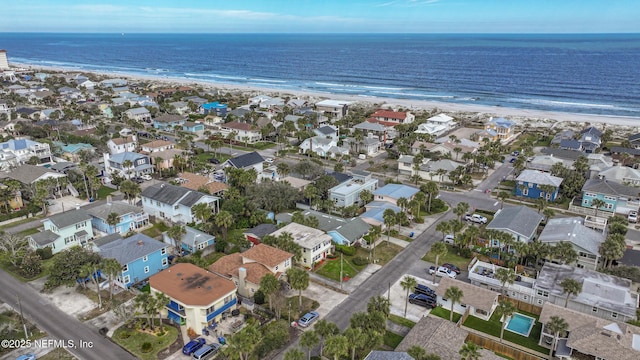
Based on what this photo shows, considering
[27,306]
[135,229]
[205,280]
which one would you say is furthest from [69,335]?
[135,229]

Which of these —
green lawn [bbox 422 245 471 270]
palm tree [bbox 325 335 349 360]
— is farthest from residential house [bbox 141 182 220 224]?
palm tree [bbox 325 335 349 360]

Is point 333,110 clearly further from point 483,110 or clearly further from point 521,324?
point 521,324

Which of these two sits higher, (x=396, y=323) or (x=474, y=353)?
(x=474, y=353)

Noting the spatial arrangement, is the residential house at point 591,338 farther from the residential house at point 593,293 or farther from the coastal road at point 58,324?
the coastal road at point 58,324

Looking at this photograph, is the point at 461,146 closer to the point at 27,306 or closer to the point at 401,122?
the point at 401,122

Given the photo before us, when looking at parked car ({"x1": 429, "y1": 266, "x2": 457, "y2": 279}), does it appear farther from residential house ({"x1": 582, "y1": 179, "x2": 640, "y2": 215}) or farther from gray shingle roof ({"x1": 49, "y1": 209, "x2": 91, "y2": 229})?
gray shingle roof ({"x1": 49, "y1": 209, "x2": 91, "y2": 229})

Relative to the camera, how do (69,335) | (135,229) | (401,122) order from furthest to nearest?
(401,122)
(135,229)
(69,335)
